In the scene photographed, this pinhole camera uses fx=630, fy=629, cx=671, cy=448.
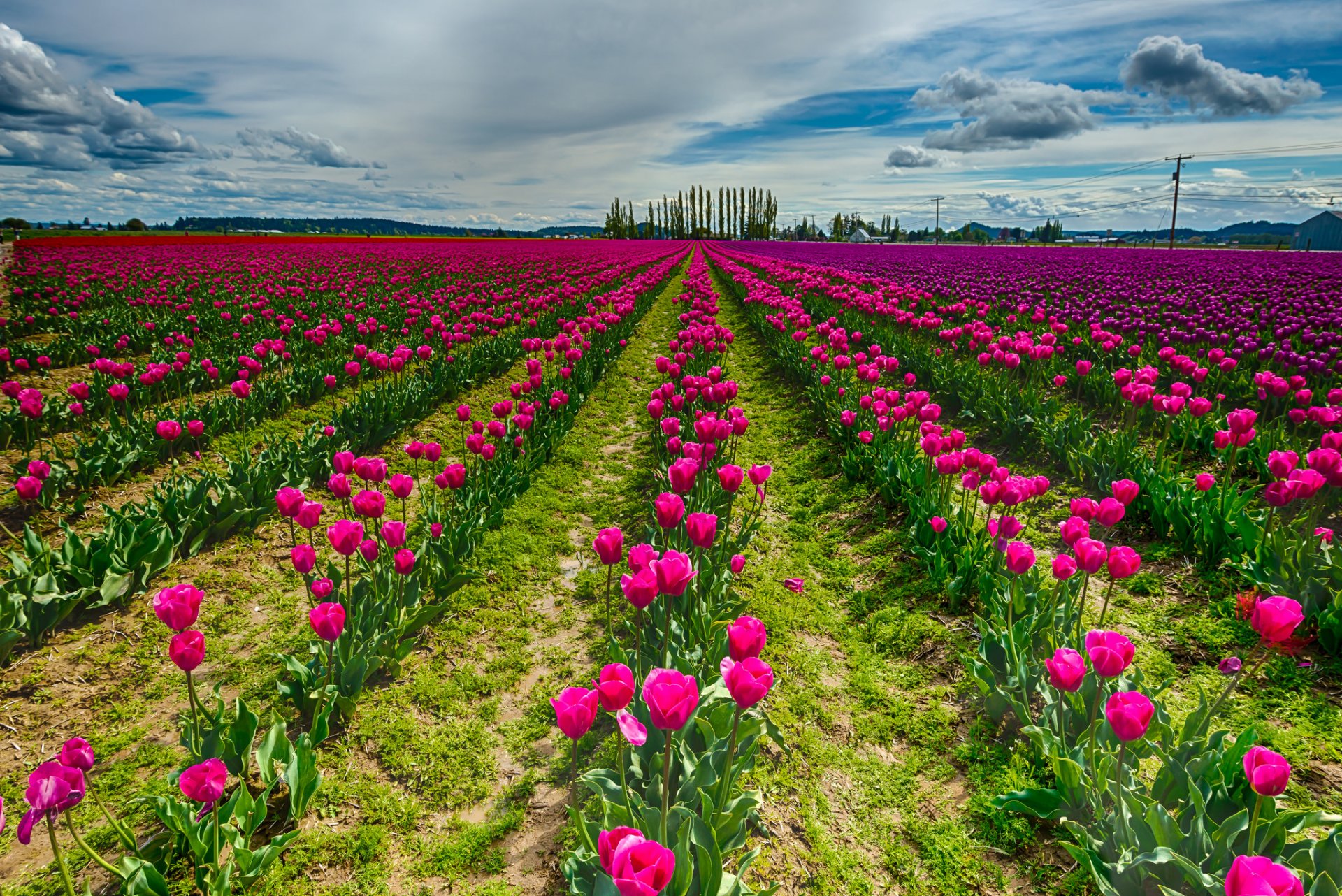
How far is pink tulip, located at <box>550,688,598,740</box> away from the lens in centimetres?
206

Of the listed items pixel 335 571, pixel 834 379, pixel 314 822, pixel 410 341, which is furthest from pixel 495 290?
pixel 314 822

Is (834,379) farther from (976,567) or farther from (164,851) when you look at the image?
(164,851)

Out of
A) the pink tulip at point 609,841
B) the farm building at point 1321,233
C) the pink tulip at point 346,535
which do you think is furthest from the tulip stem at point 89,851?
the farm building at point 1321,233

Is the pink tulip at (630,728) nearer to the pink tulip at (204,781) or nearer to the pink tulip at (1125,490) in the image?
the pink tulip at (204,781)

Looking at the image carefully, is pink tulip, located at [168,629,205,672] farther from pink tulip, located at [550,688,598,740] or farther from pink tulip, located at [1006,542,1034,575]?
pink tulip, located at [1006,542,1034,575]

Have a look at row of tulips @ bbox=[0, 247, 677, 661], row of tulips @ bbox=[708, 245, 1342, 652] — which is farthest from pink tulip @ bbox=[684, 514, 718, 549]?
row of tulips @ bbox=[0, 247, 677, 661]

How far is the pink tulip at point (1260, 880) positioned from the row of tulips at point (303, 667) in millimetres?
2872

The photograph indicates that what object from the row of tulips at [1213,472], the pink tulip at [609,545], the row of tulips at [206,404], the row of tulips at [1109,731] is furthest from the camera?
the row of tulips at [206,404]

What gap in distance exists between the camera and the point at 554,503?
6391 millimetres

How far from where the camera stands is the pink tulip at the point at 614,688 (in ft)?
6.70

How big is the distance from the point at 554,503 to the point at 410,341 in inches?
271

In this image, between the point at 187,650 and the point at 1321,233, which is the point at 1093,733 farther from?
the point at 1321,233

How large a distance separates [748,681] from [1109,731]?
1983 millimetres

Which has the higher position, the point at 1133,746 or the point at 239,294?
the point at 239,294
